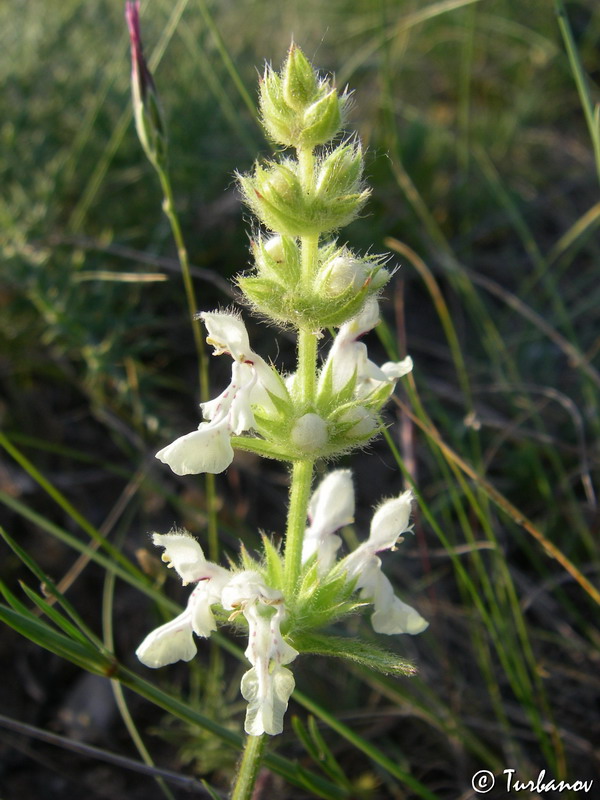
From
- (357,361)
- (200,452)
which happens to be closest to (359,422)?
(357,361)

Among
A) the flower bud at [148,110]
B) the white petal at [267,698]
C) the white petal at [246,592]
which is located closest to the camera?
the white petal at [267,698]

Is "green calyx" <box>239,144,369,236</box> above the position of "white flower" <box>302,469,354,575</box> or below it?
above

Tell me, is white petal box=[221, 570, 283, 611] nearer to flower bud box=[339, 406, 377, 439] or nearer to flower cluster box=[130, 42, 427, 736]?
flower cluster box=[130, 42, 427, 736]

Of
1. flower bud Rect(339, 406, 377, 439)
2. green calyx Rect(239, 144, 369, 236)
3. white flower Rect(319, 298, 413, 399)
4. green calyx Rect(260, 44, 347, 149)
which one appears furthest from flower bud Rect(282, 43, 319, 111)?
flower bud Rect(339, 406, 377, 439)

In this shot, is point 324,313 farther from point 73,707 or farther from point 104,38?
point 104,38

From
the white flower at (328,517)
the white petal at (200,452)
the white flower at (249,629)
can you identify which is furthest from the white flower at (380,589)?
the white petal at (200,452)

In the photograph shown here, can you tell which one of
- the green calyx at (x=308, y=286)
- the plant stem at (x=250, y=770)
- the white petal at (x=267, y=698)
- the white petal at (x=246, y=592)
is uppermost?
the green calyx at (x=308, y=286)

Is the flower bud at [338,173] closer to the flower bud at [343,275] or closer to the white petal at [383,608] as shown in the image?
the flower bud at [343,275]
